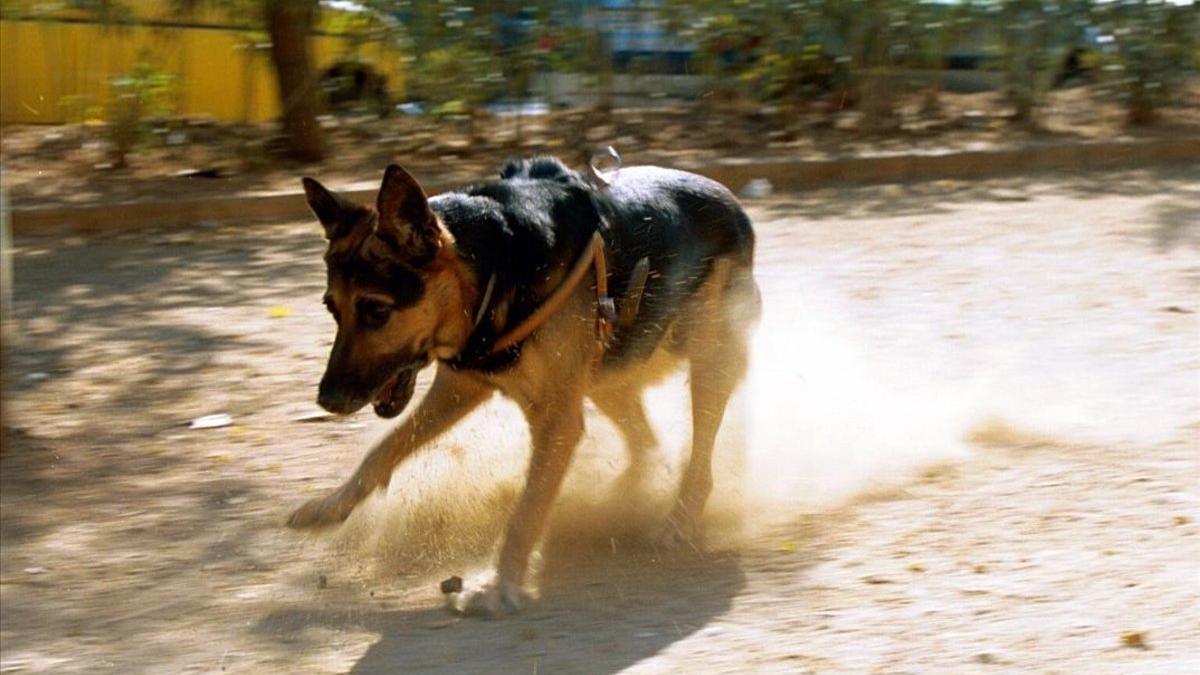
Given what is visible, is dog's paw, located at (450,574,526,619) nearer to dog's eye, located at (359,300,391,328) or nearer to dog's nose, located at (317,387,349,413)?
dog's nose, located at (317,387,349,413)

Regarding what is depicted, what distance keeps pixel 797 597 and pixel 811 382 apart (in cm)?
245

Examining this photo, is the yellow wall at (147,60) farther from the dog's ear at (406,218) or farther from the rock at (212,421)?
the dog's ear at (406,218)

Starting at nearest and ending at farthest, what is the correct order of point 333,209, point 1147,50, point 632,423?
point 333,209, point 632,423, point 1147,50

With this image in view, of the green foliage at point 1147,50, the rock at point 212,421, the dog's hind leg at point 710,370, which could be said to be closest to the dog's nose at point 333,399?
the dog's hind leg at point 710,370

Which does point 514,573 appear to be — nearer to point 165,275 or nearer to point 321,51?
point 165,275

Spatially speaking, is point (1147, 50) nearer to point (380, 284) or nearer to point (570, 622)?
point (570, 622)

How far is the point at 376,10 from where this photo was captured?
1202cm

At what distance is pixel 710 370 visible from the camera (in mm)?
5926

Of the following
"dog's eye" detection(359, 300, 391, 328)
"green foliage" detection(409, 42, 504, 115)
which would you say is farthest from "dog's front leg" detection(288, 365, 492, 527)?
"green foliage" detection(409, 42, 504, 115)

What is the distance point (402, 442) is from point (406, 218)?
3.47ft

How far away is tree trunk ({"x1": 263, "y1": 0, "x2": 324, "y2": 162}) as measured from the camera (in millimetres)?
12250

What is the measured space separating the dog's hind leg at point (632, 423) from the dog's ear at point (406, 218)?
1.60 meters

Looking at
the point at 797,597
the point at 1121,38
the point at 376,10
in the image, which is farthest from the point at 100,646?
the point at 1121,38

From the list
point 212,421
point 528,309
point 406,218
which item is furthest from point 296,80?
point 406,218
